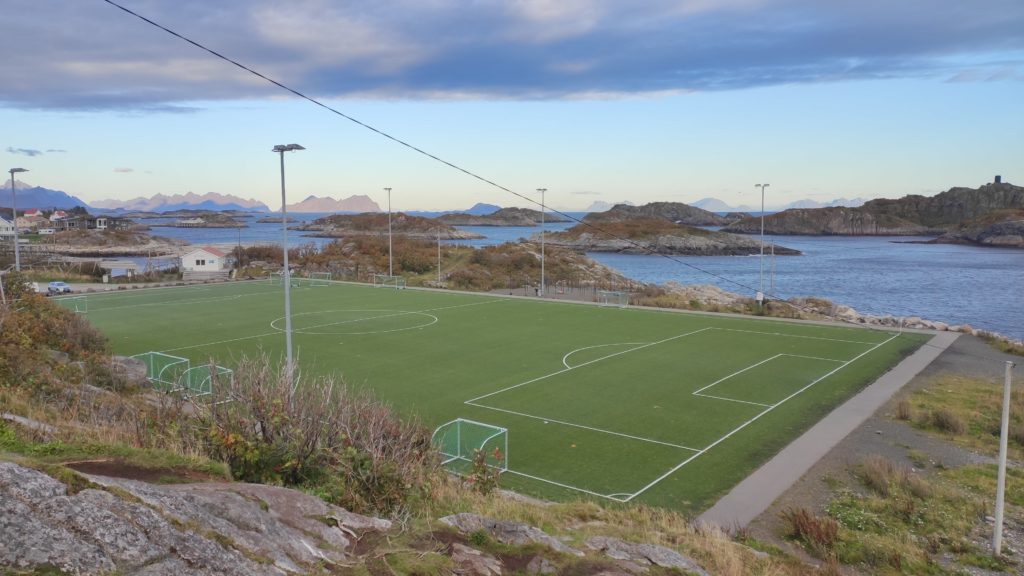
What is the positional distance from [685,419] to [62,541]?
57.4ft

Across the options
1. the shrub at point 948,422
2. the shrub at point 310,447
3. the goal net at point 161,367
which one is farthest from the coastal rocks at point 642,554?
the goal net at point 161,367

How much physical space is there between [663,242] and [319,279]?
9875 centimetres

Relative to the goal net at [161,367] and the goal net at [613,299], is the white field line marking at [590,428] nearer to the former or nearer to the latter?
the goal net at [161,367]

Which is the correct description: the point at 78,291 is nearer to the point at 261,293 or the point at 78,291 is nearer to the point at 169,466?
the point at 261,293

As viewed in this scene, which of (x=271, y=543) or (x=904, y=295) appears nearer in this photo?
(x=271, y=543)

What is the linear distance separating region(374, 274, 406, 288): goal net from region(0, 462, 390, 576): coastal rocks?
47520mm

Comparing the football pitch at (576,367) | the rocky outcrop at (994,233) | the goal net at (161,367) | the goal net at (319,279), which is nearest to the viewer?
the football pitch at (576,367)

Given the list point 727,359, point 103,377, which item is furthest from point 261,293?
point 727,359

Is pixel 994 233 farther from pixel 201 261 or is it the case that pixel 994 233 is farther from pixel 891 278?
pixel 201 261

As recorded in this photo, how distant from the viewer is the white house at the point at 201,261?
217 feet

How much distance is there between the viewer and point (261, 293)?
165ft

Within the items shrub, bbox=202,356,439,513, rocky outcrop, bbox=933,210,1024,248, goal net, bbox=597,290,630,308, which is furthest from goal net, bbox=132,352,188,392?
rocky outcrop, bbox=933,210,1024,248

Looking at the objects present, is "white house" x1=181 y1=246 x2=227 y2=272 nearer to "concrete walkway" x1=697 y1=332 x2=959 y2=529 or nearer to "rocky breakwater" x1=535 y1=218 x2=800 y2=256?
"concrete walkway" x1=697 y1=332 x2=959 y2=529

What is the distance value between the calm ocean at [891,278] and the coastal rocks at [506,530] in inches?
2012
